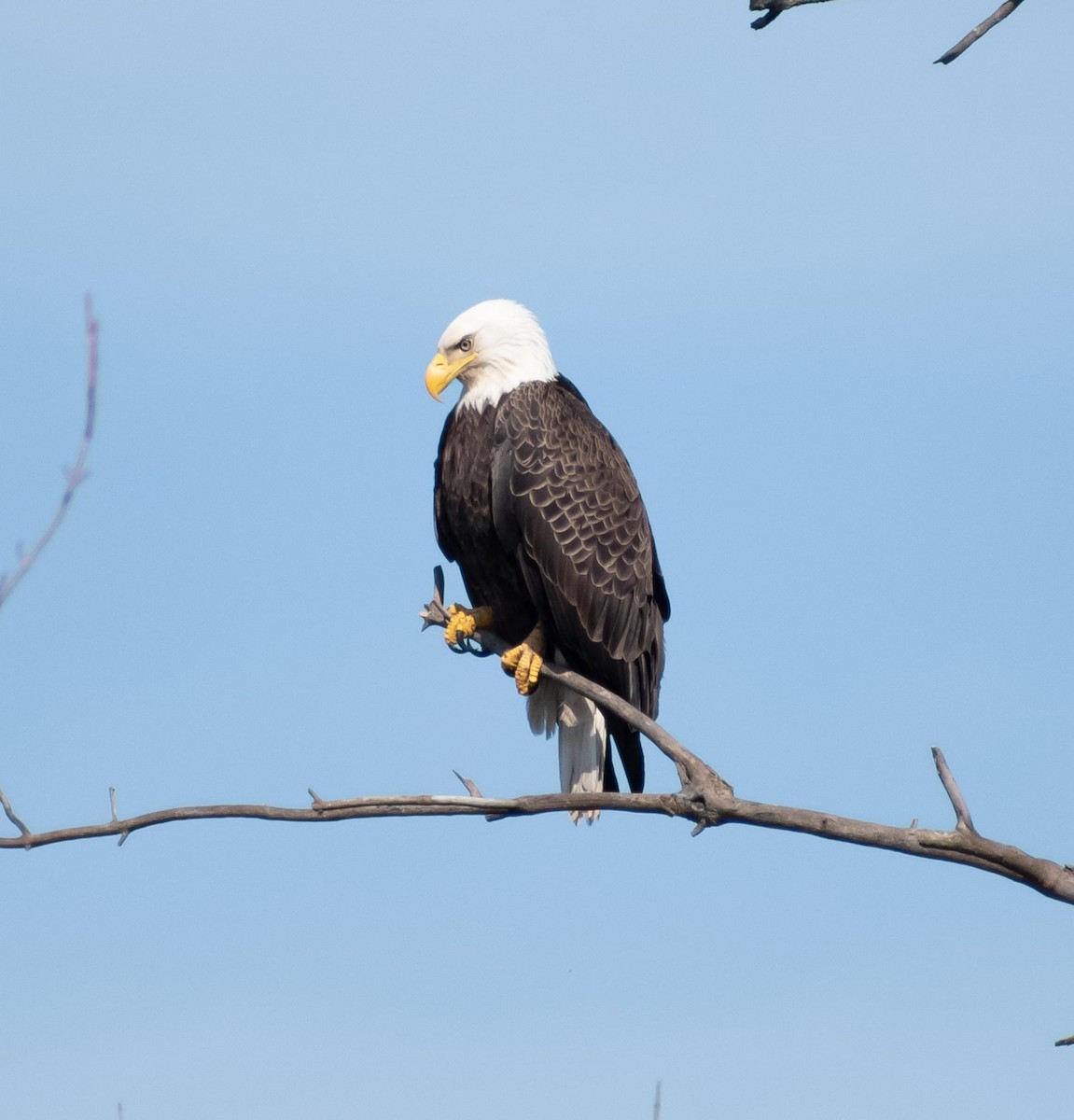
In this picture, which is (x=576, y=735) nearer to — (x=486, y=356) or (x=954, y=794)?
(x=486, y=356)

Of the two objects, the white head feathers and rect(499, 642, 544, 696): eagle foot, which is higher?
the white head feathers

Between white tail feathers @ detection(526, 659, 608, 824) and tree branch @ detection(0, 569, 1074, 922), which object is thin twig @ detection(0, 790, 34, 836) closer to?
tree branch @ detection(0, 569, 1074, 922)

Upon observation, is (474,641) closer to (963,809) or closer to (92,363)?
(963,809)

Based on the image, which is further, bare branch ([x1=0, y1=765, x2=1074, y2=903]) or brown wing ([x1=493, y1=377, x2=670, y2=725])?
brown wing ([x1=493, y1=377, x2=670, y2=725])

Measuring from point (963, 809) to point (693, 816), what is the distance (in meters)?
0.71

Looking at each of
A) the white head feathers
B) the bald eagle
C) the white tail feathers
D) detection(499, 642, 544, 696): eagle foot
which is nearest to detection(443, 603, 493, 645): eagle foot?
the bald eagle

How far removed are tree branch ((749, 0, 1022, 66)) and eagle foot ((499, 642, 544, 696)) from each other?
3.15 m

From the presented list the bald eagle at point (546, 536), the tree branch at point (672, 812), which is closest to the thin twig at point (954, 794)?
the tree branch at point (672, 812)

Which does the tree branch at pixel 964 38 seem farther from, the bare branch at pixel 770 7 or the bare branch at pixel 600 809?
the bare branch at pixel 600 809

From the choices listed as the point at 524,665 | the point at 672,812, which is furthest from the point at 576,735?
the point at 672,812

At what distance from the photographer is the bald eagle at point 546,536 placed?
5855mm

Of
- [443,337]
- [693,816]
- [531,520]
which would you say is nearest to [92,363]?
[693,816]

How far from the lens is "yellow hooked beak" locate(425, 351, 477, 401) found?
19.9ft

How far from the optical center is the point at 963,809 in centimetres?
339
